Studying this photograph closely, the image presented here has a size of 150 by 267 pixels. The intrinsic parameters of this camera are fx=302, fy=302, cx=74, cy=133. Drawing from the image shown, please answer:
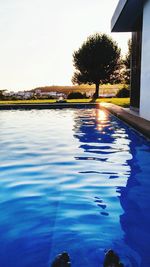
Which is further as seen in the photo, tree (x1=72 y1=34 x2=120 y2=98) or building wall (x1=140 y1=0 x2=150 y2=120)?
tree (x1=72 y1=34 x2=120 y2=98)

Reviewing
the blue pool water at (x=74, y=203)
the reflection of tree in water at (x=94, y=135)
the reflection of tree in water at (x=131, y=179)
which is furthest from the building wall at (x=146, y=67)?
the blue pool water at (x=74, y=203)

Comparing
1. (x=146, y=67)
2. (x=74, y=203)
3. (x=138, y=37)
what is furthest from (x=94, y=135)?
(x=138, y=37)

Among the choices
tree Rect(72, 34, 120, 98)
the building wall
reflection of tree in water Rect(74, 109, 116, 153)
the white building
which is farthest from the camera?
tree Rect(72, 34, 120, 98)

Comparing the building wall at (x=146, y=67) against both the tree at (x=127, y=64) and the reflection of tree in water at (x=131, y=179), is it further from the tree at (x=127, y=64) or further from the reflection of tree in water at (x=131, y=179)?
the tree at (x=127, y=64)

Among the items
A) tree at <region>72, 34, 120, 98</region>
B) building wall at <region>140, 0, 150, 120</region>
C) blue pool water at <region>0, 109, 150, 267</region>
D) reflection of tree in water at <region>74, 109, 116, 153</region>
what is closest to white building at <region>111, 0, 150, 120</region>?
building wall at <region>140, 0, 150, 120</region>

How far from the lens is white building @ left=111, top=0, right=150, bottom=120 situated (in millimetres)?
11492

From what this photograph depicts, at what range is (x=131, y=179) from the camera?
17.0 feet

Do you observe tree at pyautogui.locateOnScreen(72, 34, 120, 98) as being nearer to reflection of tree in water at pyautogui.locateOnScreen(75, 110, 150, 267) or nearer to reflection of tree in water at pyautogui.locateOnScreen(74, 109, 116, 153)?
reflection of tree in water at pyautogui.locateOnScreen(74, 109, 116, 153)

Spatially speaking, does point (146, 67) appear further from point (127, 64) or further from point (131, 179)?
point (127, 64)

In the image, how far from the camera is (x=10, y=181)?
5.11m

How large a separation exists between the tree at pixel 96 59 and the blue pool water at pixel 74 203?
3010 centimetres

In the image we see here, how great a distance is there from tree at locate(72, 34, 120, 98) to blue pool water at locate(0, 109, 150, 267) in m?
30.1

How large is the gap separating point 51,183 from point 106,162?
5.39 ft

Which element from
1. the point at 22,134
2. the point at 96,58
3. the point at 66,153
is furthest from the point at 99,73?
the point at 66,153
